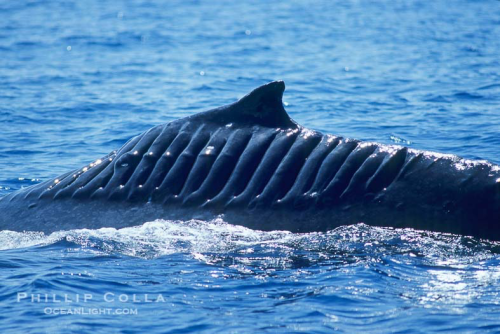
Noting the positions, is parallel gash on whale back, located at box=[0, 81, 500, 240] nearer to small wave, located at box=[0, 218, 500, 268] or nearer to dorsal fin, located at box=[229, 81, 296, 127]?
dorsal fin, located at box=[229, 81, 296, 127]

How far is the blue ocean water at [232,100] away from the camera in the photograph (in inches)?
281

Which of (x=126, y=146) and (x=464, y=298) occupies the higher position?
(x=126, y=146)

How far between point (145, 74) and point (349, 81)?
6097 mm

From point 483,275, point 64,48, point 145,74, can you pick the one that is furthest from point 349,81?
point 483,275

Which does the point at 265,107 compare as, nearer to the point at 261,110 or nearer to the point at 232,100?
the point at 261,110

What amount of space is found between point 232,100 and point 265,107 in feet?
39.7

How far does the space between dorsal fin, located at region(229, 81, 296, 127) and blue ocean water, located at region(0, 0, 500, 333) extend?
1.30 meters

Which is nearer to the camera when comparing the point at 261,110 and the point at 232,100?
the point at 261,110

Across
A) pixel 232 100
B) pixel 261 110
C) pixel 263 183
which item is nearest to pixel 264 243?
pixel 263 183

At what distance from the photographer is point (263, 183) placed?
9070mm

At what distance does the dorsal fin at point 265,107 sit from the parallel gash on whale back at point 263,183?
11 millimetres

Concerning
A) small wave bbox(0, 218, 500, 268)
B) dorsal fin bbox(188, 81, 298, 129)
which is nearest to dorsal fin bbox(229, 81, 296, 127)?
dorsal fin bbox(188, 81, 298, 129)

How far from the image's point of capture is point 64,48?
30812 millimetres

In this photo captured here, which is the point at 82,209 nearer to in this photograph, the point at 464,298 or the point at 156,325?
the point at 156,325
